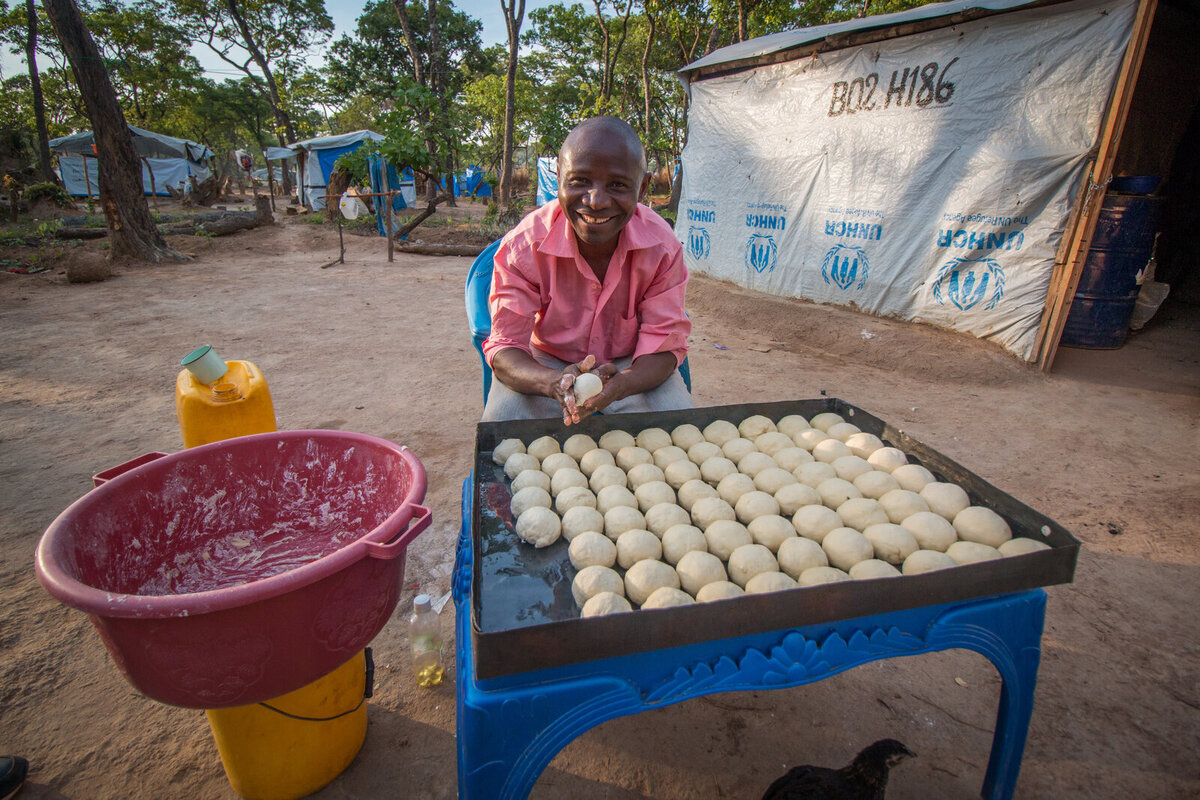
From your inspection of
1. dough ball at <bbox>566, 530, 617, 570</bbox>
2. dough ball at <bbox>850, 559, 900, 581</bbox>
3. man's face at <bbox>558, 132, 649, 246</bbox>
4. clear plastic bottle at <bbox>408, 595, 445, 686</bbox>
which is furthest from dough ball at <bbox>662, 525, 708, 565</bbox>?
man's face at <bbox>558, 132, 649, 246</bbox>

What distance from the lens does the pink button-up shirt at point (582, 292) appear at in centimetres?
206

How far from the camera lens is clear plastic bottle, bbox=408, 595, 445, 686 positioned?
1719 millimetres

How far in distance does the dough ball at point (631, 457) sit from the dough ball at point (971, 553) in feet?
2.76

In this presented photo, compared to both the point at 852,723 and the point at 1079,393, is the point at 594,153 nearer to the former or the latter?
the point at 852,723

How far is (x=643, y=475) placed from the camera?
1660 mm

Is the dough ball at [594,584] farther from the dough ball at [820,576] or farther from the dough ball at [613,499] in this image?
the dough ball at [820,576]

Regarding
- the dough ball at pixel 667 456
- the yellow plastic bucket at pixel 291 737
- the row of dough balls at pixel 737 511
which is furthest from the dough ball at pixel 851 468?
the yellow plastic bucket at pixel 291 737

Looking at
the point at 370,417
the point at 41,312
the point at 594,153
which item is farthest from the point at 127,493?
the point at 41,312

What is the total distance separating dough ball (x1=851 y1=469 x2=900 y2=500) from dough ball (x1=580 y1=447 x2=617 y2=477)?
74cm

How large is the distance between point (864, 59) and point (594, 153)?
15.6 ft

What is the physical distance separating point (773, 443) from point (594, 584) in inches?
35.1

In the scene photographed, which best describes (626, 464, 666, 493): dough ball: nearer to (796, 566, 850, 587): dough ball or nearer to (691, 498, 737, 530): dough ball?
→ (691, 498, 737, 530): dough ball

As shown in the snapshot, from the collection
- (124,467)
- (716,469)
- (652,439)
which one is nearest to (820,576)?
(716,469)

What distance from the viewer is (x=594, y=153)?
1.78 metres
